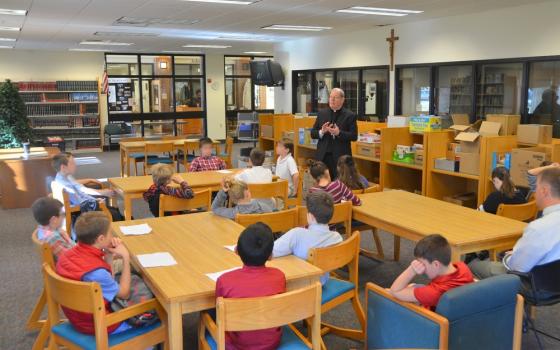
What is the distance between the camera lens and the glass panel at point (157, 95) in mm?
15312

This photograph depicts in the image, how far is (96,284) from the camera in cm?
228

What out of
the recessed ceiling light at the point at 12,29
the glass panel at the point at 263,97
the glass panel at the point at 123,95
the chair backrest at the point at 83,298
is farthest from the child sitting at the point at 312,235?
the glass panel at the point at 263,97

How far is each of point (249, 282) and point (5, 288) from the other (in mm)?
3039

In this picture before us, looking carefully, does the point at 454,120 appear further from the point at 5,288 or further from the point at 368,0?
the point at 5,288

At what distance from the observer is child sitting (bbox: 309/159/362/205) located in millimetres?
4184

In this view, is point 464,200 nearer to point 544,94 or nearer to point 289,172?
point 544,94

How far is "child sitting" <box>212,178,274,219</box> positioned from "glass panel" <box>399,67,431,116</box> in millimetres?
5432

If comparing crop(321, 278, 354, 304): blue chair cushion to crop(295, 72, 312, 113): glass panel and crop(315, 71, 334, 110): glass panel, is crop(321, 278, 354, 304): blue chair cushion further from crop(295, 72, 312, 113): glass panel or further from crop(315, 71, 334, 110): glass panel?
crop(295, 72, 312, 113): glass panel

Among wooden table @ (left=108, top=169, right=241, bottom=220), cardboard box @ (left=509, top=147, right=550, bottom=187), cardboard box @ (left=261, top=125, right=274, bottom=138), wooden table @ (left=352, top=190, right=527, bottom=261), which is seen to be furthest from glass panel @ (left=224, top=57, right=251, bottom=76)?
wooden table @ (left=352, top=190, right=527, bottom=261)

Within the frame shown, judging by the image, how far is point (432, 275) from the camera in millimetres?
2529

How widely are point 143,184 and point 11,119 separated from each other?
229 inches

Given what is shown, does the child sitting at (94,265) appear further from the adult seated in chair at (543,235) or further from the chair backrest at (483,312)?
the adult seated in chair at (543,235)

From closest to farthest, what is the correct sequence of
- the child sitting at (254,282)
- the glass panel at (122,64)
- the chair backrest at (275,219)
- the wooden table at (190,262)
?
the child sitting at (254,282) → the wooden table at (190,262) → the chair backrest at (275,219) → the glass panel at (122,64)

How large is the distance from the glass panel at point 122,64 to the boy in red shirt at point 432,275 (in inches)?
545
